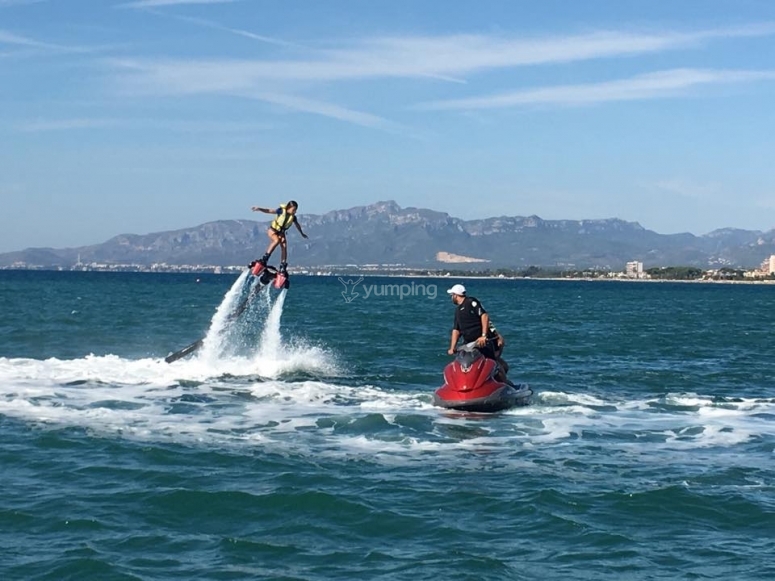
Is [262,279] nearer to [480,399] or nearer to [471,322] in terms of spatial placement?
[471,322]

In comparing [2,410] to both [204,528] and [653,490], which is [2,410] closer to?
[204,528]

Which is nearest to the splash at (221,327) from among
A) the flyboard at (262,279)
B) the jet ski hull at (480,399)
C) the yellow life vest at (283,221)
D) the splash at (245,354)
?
the splash at (245,354)

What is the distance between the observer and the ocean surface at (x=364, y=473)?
12406 mm

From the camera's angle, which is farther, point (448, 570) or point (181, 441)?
point (181, 441)

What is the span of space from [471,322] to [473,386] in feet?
4.90

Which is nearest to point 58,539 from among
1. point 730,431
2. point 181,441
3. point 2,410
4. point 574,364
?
point 181,441

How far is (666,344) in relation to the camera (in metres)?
44.3

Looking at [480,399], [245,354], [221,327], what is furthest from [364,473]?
[245,354]

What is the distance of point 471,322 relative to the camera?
2273cm

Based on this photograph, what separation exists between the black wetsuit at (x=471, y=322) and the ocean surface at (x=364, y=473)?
5.37 ft

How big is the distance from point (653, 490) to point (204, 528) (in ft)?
21.6

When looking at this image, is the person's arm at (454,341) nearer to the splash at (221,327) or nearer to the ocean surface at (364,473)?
the ocean surface at (364,473)

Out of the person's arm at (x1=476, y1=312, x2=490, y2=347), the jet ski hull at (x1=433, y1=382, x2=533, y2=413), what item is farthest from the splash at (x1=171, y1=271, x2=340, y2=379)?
the person's arm at (x1=476, y1=312, x2=490, y2=347)

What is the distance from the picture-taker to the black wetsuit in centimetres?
2269
